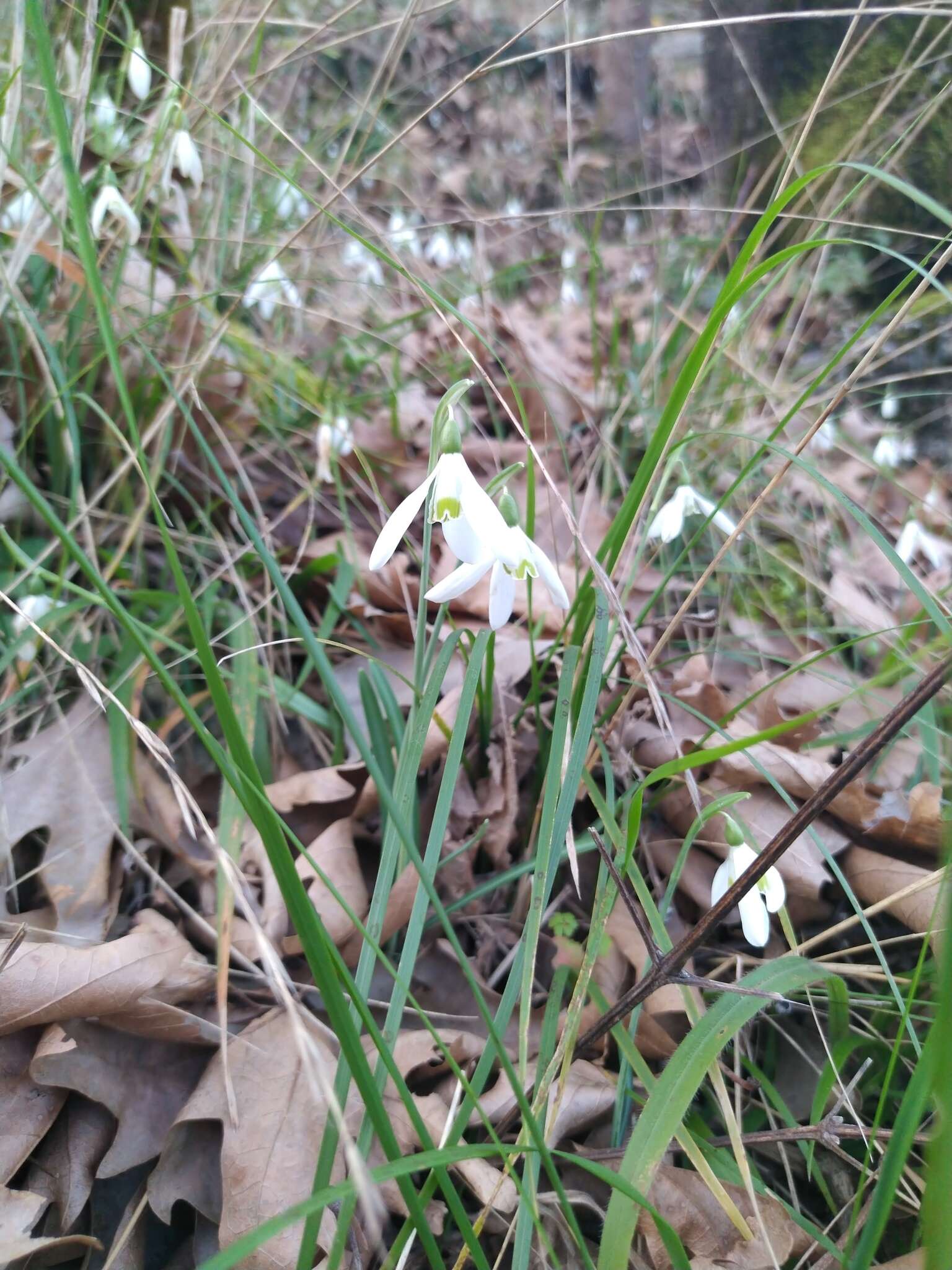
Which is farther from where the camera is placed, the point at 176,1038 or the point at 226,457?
the point at 226,457

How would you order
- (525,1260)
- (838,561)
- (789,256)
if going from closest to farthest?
(525,1260) < (789,256) < (838,561)

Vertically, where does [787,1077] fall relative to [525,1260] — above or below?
below

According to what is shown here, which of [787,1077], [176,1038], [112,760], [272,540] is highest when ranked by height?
[272,540]

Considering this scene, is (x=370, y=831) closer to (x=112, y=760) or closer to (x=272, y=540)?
(x=112, y=760)

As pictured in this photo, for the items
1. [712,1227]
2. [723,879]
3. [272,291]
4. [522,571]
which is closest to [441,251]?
[272,291]

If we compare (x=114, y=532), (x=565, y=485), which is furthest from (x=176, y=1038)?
(x=565, y=485)

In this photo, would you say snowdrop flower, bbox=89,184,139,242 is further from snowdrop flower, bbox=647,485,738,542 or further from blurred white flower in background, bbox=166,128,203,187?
snowdrop flower, bbox=647,485,738,542

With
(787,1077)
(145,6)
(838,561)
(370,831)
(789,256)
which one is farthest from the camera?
(838,561)
